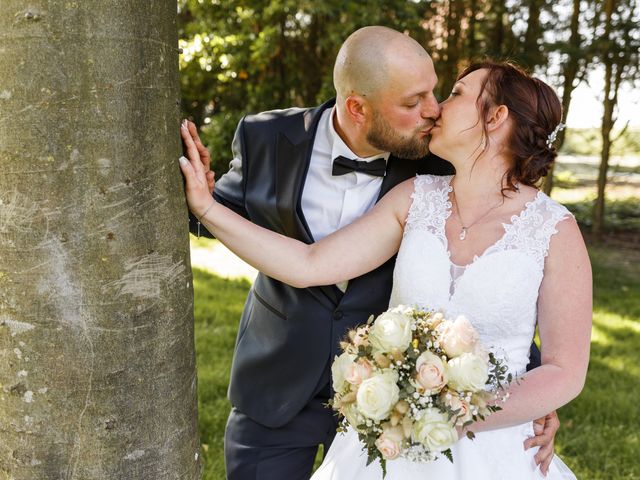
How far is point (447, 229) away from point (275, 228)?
63 centimetres

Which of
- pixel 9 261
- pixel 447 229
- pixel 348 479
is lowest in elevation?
pixel 348 479

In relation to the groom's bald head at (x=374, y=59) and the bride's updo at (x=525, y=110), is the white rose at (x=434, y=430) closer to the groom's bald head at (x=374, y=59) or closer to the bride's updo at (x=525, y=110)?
the bride's updo at (x=525, y=110)

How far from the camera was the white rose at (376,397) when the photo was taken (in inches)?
70.1

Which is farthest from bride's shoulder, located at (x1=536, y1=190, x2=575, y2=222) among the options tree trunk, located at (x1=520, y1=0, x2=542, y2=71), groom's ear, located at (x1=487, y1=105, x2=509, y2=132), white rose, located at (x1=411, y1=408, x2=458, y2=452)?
tree trunk, located at (x1=520, y1=0, x2=542, y2=71)

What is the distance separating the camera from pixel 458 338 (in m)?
1.84

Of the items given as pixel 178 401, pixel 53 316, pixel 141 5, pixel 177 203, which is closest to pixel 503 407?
pixel 178 401

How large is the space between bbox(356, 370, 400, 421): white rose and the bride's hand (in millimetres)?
704

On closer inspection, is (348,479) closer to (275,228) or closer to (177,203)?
(275,228)

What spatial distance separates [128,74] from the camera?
1.60 m

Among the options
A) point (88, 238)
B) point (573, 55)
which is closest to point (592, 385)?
point (88, 238)

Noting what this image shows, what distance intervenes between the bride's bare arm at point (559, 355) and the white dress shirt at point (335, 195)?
2.50 feet

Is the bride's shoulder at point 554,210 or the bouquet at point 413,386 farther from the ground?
the bride's shoulder at point 554,210

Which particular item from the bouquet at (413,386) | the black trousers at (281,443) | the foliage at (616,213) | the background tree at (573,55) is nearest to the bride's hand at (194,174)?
the bouquet at (413,386)

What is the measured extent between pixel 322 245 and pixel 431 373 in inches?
31.2
